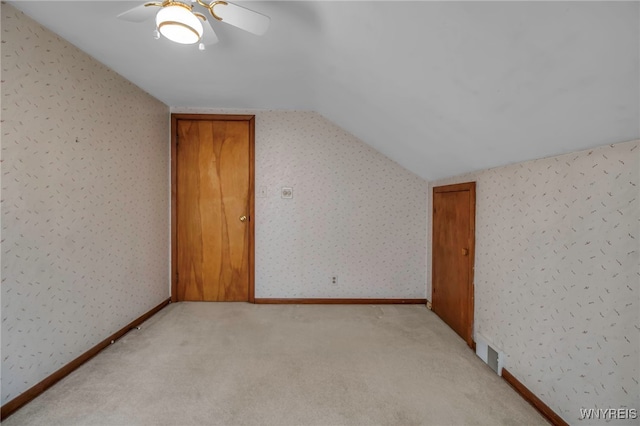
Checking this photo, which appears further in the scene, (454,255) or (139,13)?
(454,255)

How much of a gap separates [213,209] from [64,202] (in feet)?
4.64

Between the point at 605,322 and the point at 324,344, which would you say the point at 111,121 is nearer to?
the point at 324,344

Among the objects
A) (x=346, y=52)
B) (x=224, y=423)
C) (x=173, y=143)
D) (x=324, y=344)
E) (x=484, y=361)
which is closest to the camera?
(x=224, y=423)

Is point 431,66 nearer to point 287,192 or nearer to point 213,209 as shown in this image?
point 287,192

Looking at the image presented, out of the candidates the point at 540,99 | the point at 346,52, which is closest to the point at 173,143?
the point at 346,52

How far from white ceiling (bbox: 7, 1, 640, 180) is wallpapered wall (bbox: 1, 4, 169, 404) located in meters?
0.25

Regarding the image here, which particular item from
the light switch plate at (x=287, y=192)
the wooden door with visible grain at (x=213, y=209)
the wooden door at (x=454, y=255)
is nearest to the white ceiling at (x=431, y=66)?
the wooden door at (x=454, y=255)

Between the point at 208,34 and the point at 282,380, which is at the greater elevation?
the point at 208,34

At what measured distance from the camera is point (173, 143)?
10.2 ft

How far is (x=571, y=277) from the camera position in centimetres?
136

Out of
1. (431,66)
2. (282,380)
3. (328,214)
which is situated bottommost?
(282,380)

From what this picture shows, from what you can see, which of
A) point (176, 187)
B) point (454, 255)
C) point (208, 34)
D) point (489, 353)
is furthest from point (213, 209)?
point (489, 353)

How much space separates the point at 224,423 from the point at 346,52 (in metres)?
2.13

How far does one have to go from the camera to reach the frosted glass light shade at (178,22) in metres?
1.27
